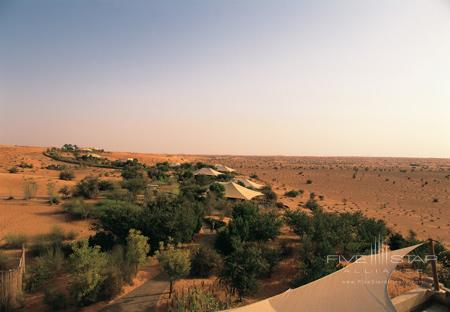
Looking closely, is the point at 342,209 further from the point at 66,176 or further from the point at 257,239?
the point at 66,176

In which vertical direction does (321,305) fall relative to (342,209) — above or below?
above

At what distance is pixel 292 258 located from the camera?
9.59 m

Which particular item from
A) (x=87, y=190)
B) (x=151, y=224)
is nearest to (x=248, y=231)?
(x=151, y=224)

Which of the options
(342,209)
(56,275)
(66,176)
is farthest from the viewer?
(66,176)

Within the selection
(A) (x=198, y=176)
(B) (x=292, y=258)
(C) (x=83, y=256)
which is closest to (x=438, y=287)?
(B) (x=292, y=258)

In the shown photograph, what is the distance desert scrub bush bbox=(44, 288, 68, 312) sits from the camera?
6.39 meters

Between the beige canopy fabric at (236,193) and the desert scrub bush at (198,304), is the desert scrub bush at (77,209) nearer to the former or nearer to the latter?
the beige canopy fabric at (236,193)

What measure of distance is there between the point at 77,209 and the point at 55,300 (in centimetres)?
828

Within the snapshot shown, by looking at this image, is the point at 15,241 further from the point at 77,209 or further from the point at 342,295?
the point at 342,295

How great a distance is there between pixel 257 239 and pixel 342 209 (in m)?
12.9

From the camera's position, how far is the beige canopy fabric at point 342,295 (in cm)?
411

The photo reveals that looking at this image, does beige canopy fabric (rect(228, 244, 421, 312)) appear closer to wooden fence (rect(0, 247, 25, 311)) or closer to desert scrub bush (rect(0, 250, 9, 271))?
wooden fence (rect(0, 247, 25, 311))

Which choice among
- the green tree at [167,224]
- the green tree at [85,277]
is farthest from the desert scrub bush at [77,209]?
the green tree at [85,277]

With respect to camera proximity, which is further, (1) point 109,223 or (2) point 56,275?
(1) point 109,223
